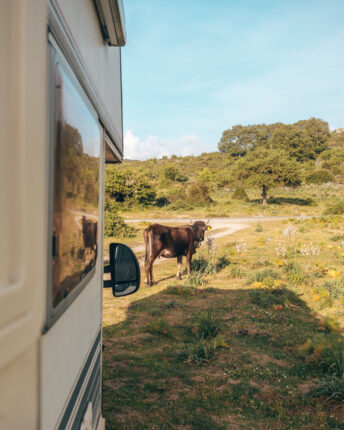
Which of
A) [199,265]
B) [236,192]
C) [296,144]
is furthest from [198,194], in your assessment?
[296,144]

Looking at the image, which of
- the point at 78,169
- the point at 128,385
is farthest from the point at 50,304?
the point at 128,385

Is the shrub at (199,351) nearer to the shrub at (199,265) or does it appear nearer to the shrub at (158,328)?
the shrub at (158,328)

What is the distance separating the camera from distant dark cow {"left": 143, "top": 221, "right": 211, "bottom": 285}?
30.2 ft

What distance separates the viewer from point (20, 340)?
63 centimetres

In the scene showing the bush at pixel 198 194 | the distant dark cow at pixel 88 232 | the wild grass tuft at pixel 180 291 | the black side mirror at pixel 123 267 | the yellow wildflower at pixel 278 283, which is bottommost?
the wild grass tuft at pixel 180 291

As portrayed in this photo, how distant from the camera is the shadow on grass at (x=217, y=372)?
153 inches

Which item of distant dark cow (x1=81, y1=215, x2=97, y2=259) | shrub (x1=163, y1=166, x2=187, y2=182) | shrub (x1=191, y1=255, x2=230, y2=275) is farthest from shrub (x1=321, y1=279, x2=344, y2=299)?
shrub (x1=163, y1=166, x2=187, y2=182)

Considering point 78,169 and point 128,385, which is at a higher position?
point 78,169

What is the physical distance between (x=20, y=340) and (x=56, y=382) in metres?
0.41

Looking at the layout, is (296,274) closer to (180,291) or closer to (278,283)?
(278,283)

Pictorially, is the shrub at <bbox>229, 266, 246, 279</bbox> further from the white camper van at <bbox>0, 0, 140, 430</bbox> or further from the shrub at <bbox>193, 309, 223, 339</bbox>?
the white camper van at <bbox>0, 0, 140, 430</bbox>

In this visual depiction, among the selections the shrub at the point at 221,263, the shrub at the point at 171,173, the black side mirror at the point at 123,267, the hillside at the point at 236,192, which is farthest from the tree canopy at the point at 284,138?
the black side mirror at the point at 123,267

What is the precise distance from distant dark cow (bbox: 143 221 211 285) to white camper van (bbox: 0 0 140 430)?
773 cm

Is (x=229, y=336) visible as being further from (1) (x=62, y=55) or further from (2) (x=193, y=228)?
(1) (x=62, y=55)
